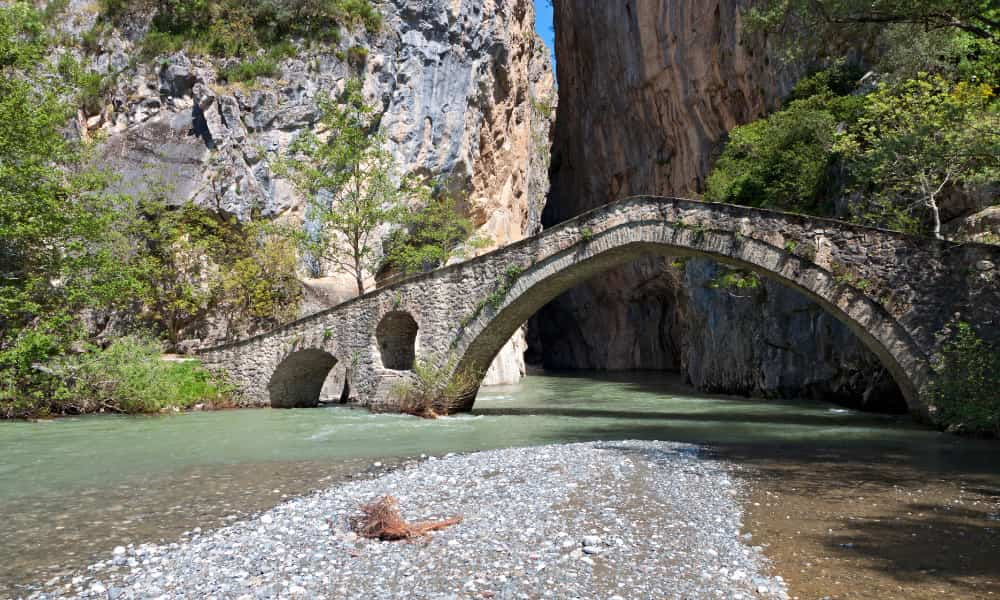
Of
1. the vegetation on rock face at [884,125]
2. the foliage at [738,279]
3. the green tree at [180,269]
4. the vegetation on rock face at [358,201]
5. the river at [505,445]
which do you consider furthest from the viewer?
the green tree at [180,269]

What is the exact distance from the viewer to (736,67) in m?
23.2

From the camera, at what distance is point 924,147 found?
11.0 meters

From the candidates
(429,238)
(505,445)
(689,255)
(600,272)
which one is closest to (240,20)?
(429,238)

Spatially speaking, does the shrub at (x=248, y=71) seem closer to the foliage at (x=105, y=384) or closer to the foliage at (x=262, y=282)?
the foliage at (x=262, y=282)

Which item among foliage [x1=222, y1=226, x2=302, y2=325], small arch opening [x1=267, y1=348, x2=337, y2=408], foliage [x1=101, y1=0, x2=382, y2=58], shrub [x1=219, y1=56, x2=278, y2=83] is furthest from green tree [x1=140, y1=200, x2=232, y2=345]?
foliage [x1=101, y1=0, x2=382, y2=58]

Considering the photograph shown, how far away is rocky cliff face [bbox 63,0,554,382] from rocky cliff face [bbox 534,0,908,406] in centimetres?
611

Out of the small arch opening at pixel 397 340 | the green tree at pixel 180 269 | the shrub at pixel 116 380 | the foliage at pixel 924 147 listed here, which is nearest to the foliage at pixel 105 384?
the shrub at pixel 116 380

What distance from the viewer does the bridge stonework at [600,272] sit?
33.1 feet

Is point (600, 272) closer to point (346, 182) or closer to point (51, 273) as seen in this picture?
point (346, 182)

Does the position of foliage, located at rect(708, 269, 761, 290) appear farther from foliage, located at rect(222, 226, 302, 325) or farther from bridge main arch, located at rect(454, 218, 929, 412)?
foliage, located at rect(222, 226, 302, 325)

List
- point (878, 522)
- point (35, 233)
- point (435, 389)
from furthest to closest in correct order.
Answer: point (435, 389) → point (35, 233) → point (878, 522)

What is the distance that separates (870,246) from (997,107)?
361 cm

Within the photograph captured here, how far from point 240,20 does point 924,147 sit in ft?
69.4

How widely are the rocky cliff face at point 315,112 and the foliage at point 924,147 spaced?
564 inches
